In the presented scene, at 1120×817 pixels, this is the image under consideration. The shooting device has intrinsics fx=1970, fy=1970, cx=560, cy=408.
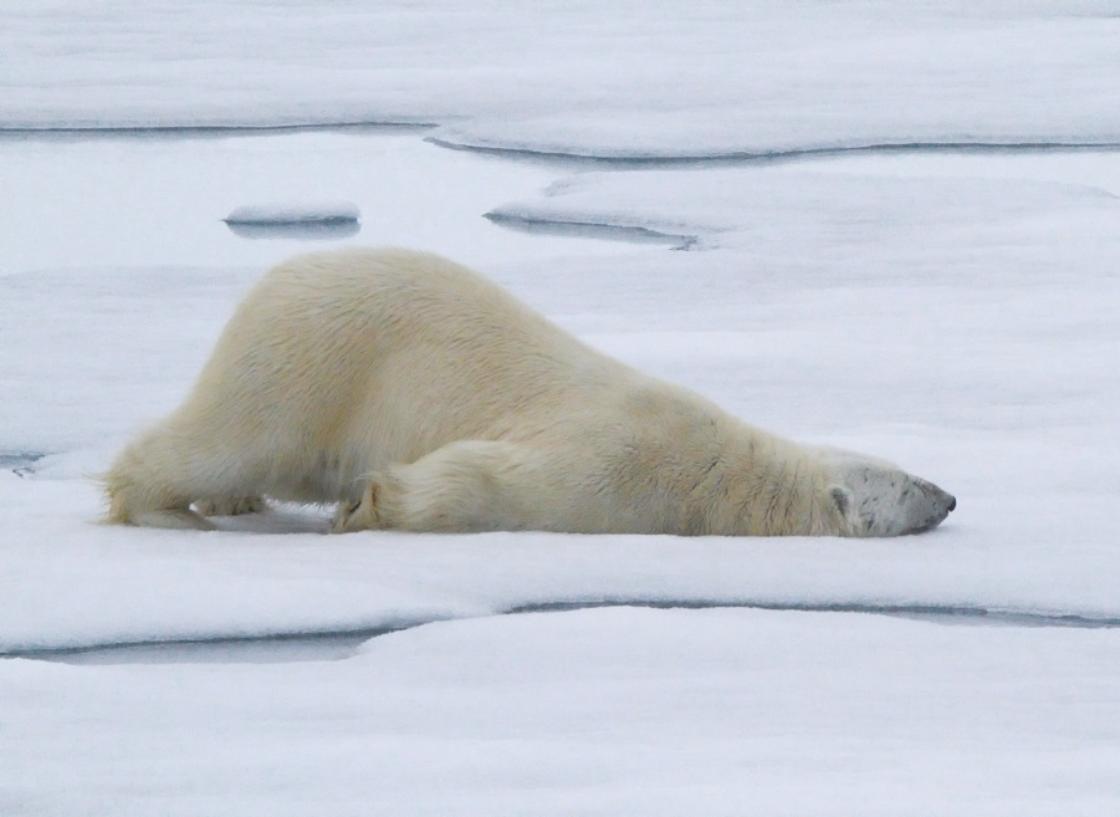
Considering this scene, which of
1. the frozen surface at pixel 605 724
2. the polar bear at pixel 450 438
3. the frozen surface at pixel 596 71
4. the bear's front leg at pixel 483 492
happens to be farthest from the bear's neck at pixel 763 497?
the frozen surface at pixel 596 71

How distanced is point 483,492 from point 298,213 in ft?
13.9

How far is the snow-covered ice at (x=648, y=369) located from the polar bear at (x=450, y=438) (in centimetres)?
10

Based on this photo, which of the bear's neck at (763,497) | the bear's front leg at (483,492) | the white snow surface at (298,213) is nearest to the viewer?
the bear's front leg at (483,492)

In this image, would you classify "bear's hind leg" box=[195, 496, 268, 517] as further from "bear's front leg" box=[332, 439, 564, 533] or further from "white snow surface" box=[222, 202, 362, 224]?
"white snow surface" box=[222, 202, 362, 224]

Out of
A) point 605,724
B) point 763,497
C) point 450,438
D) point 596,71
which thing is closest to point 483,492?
point 450,438

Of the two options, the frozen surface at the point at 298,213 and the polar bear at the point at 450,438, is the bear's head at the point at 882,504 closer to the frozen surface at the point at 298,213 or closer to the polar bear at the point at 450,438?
the polar bear at the point at 450,438

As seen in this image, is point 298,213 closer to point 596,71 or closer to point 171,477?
point 171,477

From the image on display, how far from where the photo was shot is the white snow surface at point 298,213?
738 cm

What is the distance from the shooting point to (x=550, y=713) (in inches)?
97.0

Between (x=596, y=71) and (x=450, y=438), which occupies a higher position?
(x=596, y=71)

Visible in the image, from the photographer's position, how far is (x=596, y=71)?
11.2 metres

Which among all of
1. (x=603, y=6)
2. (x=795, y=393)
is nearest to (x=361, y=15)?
(x=603, y=6)

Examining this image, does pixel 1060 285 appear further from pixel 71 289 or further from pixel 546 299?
pixel 71 289

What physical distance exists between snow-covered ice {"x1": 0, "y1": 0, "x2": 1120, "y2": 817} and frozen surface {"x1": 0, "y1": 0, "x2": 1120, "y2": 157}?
1.9 inches
